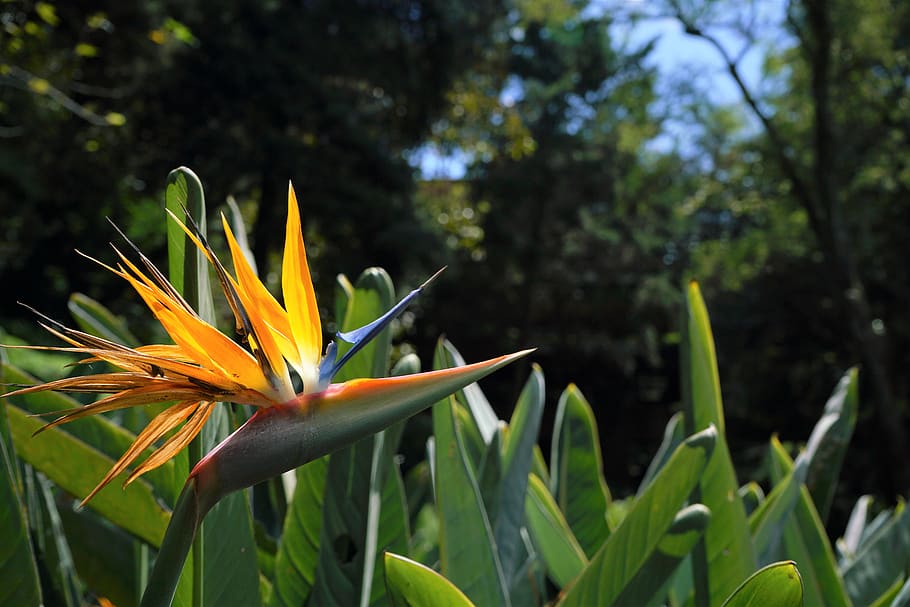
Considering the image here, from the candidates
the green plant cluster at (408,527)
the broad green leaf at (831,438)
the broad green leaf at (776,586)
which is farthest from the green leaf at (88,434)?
the broad green leaf at (831,438)

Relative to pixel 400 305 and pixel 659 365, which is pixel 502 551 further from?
pixel 659 365

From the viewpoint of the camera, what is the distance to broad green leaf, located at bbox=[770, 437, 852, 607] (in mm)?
745

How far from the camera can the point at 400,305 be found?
36cm

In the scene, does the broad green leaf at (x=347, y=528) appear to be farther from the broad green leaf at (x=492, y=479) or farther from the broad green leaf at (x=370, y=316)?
the broad green leaf at (x=492, y=479)

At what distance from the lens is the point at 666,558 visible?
1.92 feet

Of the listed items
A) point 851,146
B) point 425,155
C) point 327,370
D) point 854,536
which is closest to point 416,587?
point 327,370

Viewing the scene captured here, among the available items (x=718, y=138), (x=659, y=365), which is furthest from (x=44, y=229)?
(x=718, y=138)

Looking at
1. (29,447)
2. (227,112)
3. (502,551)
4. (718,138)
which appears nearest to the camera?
(29,447)

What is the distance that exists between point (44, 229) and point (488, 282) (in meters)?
4.93

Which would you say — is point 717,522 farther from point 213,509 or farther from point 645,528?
point 213,509

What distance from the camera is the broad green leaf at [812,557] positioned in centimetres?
74

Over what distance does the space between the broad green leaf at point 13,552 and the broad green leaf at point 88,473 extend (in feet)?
0.37

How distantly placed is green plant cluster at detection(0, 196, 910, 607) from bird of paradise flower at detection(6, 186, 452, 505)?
12 cm

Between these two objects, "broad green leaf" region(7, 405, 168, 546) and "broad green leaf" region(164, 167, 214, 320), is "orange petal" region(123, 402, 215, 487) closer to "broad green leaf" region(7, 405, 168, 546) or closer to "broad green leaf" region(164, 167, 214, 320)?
"broad green leaf" region(164, 167, 214, 320)
